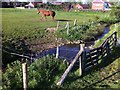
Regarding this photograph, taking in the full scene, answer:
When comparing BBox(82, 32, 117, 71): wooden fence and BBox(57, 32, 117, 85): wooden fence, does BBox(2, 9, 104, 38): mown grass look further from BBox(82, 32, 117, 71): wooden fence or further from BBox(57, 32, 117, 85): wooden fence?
BBox(57, 32, 117, 85): wooden fence

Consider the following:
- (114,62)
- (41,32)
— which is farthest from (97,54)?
(41,32)

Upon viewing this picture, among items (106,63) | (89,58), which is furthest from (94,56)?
(106,63)

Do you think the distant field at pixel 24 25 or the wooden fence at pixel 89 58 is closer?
the wooden fence at pixel 89 58

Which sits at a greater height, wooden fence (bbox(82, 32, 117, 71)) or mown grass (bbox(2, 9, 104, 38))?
wooden fence (bbox(82, 32, 117, 71))

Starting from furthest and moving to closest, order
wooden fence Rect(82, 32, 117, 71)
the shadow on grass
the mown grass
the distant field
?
1. the mown grass
2. the distant field
3. wooden fence Rect(82, 32, 117, 71)
4. the shadow on grass

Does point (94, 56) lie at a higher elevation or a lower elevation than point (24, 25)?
higher

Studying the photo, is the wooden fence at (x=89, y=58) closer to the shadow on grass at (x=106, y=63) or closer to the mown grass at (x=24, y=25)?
the shadow on grass at (x=106, y=63)

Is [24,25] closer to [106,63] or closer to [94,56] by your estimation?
[106,63]

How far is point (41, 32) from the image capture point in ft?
92.1

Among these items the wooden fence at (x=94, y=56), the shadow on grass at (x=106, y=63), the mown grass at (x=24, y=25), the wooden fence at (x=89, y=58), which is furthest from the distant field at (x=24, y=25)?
the wooden fence at (x=89, y=58)

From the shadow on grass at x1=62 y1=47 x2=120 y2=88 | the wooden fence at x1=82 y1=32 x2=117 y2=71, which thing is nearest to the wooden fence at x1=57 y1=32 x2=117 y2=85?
the wooden fence at x1=82 y1=32 x2=117 y2=71

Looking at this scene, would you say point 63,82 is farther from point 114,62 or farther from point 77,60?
point 114,62

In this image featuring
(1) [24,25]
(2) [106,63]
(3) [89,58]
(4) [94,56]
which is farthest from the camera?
(1) [24,25]

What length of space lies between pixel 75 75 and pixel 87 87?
111cm
